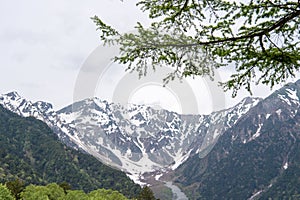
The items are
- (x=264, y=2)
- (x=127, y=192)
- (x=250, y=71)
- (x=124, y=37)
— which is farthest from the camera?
(x=127, y=192)

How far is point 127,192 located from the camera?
191 metres

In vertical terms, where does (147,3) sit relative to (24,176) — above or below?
below

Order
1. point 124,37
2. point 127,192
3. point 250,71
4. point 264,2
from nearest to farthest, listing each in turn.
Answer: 1. point 264,2
2. point 124,37
3. point 250,71
4. point 127,192

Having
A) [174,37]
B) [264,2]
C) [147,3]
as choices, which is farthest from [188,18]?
[264,2]

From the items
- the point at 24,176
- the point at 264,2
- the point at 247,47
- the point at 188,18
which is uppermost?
the point at 24,176

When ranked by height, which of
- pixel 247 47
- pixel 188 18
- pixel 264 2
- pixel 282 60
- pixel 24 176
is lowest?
pixel 282 60

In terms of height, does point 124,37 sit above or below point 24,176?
below

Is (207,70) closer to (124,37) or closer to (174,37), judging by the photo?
(174,37)

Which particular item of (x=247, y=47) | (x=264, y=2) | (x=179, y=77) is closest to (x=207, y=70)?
(x=179, y=77)

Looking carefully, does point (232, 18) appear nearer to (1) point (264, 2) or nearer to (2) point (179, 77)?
(1) point (264, 2)

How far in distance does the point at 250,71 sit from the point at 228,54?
1.13 m

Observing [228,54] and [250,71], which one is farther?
[250,71]

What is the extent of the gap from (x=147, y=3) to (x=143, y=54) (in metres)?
1.43

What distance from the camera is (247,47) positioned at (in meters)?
9.26
